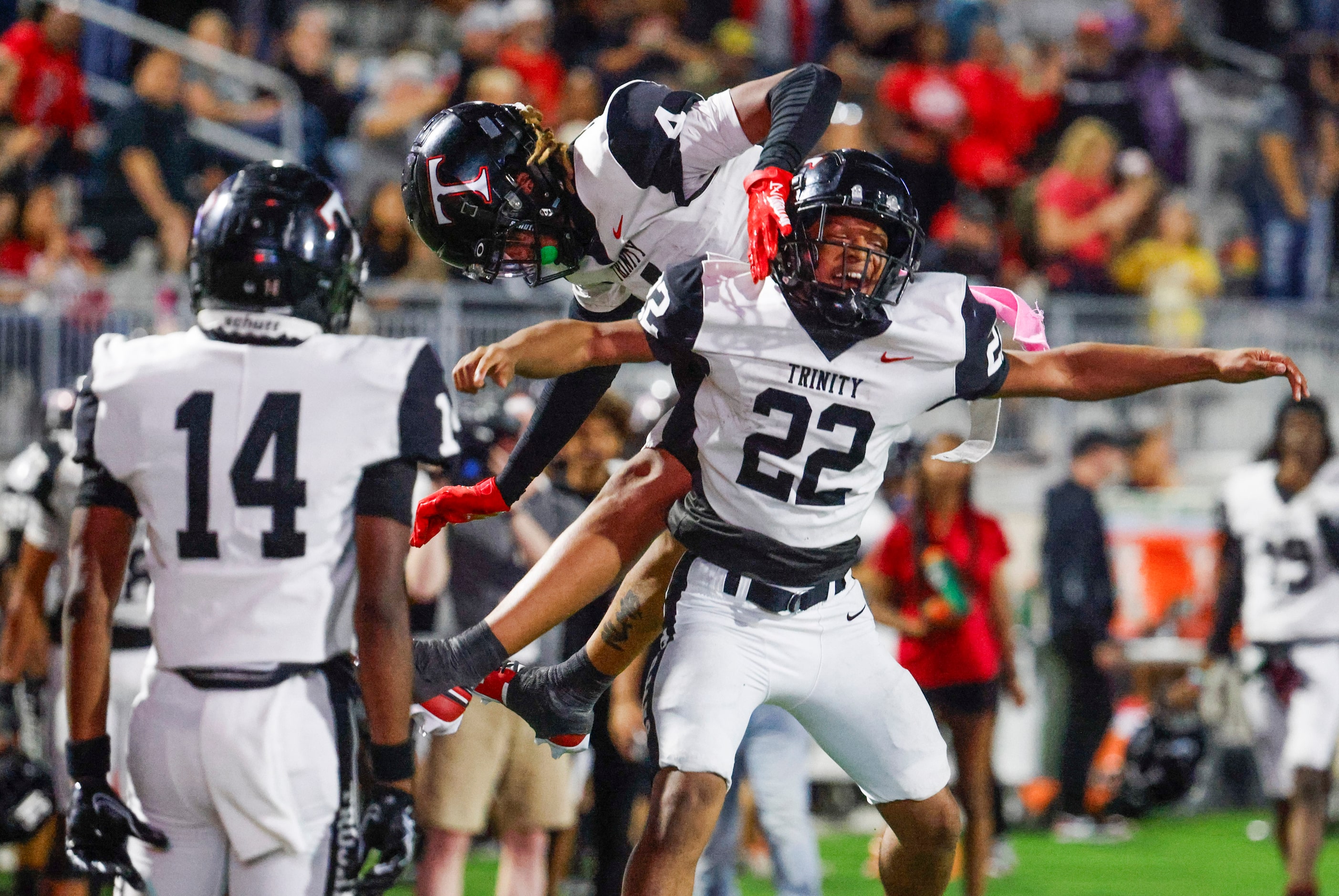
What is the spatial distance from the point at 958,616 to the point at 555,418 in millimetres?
3223

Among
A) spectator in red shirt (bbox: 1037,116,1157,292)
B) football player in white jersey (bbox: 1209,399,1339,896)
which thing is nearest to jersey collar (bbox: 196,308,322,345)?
football player in white jersey (bbox: 1209,399,1339,896)

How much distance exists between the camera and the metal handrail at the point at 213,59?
10.7 metres

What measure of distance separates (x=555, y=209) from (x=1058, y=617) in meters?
6.17

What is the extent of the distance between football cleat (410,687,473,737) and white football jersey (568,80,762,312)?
3.82ft

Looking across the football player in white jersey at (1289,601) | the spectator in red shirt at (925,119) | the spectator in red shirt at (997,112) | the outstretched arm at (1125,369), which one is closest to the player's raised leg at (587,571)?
the outstretched arm at (1125,369)

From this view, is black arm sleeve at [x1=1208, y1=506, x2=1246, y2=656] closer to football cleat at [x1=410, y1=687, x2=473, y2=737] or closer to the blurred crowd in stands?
the blurred crowd in stands

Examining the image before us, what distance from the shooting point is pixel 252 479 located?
10.9 feet

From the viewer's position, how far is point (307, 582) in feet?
11.0


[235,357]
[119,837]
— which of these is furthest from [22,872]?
[235,357]

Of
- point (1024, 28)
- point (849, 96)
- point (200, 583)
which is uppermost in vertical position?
point (1024, 28)

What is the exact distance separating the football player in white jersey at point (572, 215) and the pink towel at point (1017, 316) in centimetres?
64

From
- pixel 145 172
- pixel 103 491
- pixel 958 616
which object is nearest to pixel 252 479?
pixel 103 491

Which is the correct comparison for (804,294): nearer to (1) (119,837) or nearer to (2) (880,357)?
(2) (880,357)

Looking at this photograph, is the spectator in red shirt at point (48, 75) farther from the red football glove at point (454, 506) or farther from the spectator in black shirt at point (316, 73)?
the red football glove at point (454, 506)
